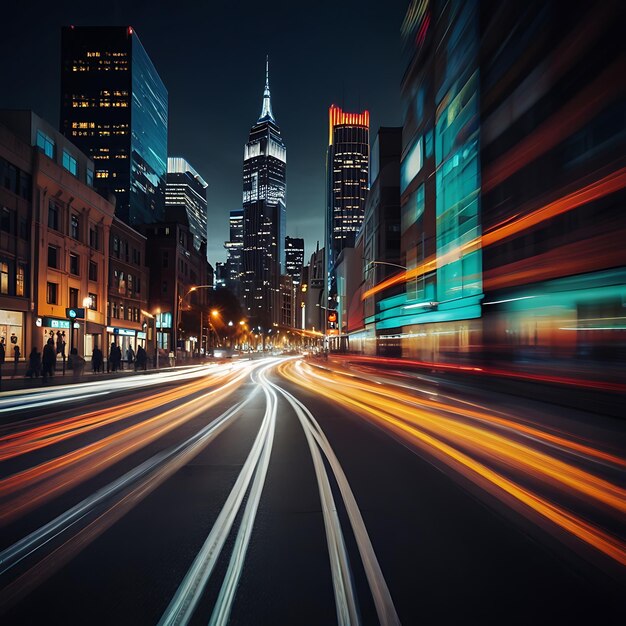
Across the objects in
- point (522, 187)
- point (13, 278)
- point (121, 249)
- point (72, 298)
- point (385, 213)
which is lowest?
point (72, 298)

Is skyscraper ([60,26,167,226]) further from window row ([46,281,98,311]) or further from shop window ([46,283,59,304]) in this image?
shop window ([46,283,59,304])

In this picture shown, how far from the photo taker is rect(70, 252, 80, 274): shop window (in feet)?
131

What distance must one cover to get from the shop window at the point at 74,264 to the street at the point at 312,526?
3332 cm

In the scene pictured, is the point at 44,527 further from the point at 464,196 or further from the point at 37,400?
the point at 464,196

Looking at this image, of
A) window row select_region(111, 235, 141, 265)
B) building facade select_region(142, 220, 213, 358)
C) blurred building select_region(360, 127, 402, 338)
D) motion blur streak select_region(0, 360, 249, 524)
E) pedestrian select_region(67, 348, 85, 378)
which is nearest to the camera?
motion blur streak select_region(0, 360, 249, 524)

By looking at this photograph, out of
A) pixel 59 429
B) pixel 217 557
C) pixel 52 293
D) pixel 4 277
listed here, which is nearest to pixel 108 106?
pixel 52 293

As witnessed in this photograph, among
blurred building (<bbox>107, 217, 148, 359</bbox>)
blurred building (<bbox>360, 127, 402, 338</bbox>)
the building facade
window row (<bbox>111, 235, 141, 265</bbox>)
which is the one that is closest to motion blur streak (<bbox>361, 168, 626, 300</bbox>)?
blurred building (<bbox>107, 217, 148, 359</bbox>)

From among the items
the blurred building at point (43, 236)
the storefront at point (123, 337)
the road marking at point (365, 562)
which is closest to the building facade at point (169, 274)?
the storefront at point (123, 337)

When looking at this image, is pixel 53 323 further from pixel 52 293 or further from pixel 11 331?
pixel 11 331

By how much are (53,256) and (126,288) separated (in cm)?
1613

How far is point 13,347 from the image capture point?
3158 cm

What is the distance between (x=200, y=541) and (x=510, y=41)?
25195 mm

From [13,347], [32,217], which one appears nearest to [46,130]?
[32,217]

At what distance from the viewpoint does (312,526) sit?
15.3ft
